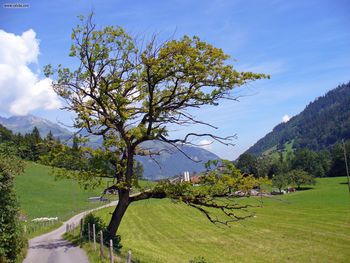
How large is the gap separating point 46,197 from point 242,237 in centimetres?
6778

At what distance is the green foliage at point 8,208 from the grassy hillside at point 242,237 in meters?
8.35

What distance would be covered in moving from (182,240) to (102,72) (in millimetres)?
31497

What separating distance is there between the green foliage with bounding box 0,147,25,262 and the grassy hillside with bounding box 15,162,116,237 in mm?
60749

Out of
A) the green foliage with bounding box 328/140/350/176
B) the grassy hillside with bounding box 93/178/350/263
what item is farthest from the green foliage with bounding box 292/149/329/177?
the grassy hillside with bounding box 93/178/350/263

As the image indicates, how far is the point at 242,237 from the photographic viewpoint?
5250 cm

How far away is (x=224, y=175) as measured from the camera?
22.4 meters

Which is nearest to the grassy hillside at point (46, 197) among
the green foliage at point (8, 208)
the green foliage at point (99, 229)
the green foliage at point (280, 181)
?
the green foliage at point (99, 229)

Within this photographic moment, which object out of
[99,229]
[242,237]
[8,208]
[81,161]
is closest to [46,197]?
[242,237]

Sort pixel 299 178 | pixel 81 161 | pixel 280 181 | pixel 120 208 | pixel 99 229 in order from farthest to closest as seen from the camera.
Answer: pixel 299 178 → pixel 280 181 → pixel 99 229 → pixel 81 161 → pixel 120 208

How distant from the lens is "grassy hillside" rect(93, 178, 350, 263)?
127 feet

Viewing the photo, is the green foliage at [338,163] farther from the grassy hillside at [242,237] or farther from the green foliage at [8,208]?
the green foliage at [8,208]

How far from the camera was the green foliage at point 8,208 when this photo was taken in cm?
1747

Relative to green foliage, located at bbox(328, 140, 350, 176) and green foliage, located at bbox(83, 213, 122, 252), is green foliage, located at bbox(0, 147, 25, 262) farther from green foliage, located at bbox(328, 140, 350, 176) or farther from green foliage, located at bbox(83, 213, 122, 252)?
green foliage, located at bbox(328, 140, 350, 176)

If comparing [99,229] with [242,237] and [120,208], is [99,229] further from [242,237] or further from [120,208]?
[242,237]
